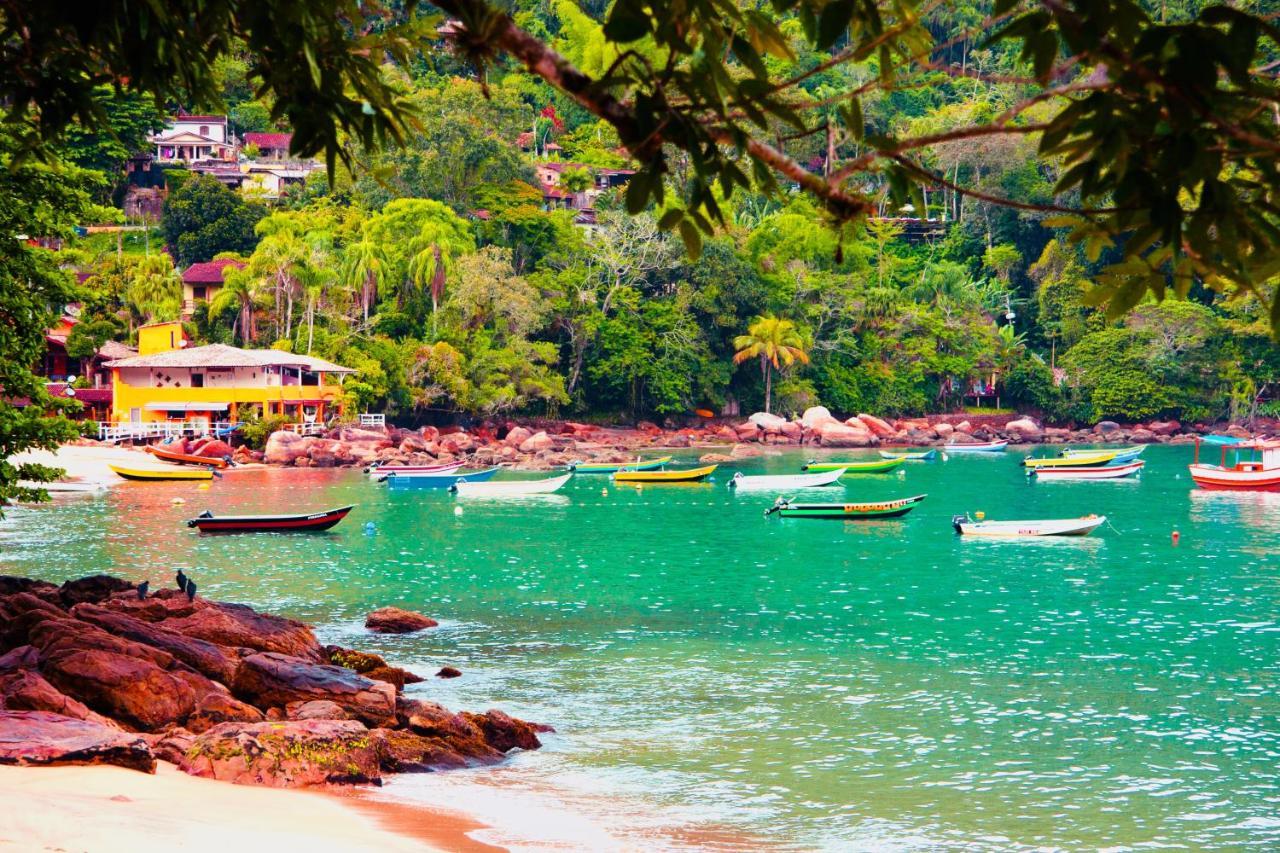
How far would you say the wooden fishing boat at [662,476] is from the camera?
5078 cm

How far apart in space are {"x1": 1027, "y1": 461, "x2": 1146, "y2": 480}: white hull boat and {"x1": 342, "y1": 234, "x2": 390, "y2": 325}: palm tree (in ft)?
106

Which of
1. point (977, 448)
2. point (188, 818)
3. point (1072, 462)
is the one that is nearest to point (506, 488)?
point (1072, 462)

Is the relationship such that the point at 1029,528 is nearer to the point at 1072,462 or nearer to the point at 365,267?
the point at 1072,462

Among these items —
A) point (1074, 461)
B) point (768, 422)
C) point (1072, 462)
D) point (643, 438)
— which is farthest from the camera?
point (768, 422)

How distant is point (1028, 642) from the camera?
70.1 ft

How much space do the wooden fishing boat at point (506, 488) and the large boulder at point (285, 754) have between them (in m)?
34.4

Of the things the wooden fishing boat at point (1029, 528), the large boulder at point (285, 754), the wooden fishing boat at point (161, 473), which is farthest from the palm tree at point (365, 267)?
the large boulder at point (285, 754)

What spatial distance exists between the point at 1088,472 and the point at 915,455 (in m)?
9.90

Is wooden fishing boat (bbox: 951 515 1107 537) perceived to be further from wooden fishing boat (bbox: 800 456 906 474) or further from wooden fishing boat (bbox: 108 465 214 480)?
wooden fishing boat (bbox: 108 465 214 480)

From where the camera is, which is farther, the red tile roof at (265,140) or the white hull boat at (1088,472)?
the red tile roof at (265,140)

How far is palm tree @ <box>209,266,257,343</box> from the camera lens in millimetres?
61781

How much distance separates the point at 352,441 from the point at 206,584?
105 feet

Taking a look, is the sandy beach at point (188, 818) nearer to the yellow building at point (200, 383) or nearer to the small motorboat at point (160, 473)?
the small motorboat at point (160, 473)

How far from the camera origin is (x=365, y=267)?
209 feet
